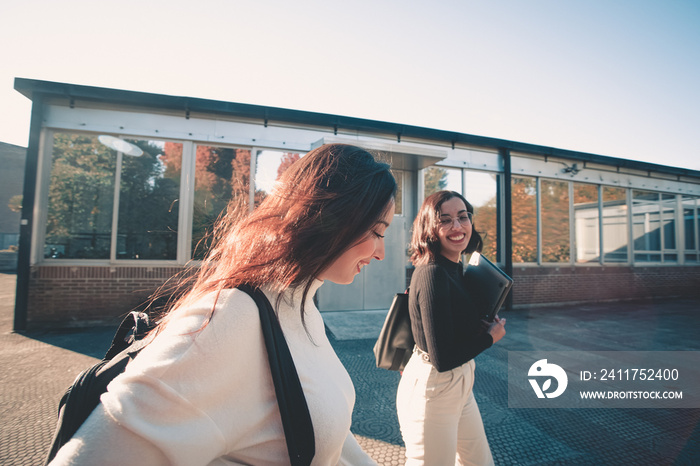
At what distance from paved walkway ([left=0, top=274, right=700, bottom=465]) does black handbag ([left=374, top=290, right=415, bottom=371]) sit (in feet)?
3.91

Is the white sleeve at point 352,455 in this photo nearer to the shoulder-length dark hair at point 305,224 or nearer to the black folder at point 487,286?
the shoulder-length dark hair at point 305,224

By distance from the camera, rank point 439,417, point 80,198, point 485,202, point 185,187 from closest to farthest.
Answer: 1. point 439,417
2. point 80,198
3. point 185,187
4. point 485,202

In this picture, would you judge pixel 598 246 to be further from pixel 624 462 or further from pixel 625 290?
pixel 624 462

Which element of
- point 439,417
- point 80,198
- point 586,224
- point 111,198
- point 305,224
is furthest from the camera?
point 586,224

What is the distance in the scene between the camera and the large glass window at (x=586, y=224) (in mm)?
11141

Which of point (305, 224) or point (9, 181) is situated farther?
point (9, 181)

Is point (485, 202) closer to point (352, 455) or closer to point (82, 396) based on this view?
point (352, 455)

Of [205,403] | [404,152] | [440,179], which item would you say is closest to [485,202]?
[440,179]

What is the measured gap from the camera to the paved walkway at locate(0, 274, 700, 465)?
113 inches

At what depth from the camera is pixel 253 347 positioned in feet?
2.72

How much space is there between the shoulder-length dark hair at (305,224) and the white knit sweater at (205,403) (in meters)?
0.11

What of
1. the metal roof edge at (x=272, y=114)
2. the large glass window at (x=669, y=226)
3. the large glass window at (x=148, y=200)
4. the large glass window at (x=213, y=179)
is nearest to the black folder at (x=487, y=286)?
the large glass window at (x=213, y=179)

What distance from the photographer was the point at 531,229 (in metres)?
10.4

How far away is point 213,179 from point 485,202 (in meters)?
7.61
